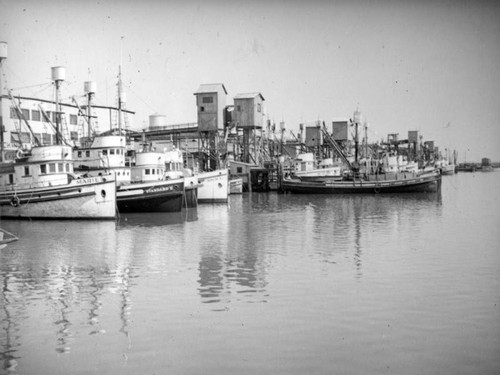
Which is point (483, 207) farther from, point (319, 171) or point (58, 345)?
point (58, 345)

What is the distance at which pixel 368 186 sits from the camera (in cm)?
6344

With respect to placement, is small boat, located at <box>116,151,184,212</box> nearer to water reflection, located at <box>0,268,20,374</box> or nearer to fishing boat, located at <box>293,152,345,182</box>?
water reflection, located at <box>0,268,20,374</box>

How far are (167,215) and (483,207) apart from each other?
25.8 meters

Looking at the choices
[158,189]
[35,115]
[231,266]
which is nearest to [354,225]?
[231,266]

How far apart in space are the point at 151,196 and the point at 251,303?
25.9m

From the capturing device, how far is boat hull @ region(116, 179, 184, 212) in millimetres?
38594

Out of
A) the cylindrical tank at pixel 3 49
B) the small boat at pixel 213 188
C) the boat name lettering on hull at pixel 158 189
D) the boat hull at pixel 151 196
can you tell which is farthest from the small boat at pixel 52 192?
the small boat at pixel 213 188

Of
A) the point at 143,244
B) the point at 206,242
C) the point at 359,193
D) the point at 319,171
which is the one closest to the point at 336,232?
the point at 206,242

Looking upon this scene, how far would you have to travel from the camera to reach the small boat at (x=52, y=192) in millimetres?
34156

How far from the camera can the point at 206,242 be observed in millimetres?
25438

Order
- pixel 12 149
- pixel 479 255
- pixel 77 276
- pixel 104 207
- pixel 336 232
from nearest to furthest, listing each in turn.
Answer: pixel 77 276 → pixel 479 255 → pixel 336 232 → pixel 104 207 → pixel 12 149

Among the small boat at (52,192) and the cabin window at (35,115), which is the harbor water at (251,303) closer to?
the small boat at (52,192)

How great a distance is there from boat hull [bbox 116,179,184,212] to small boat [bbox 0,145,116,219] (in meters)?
3.74

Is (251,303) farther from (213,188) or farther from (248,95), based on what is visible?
(248,95)
